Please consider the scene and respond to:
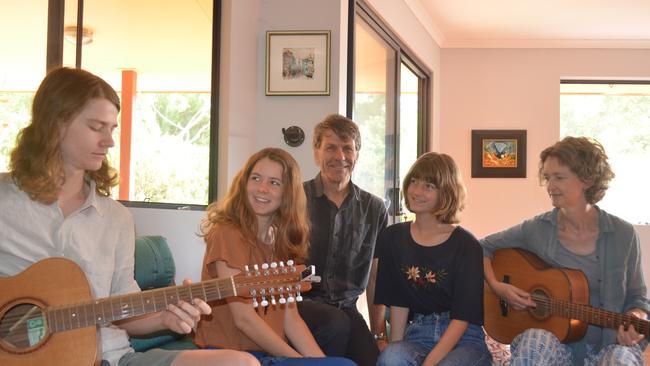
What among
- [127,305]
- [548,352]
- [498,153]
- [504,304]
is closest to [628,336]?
[548,352]

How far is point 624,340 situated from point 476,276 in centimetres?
49

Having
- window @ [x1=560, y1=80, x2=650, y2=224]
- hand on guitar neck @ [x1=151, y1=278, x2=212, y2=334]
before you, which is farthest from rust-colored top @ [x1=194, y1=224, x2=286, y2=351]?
window @ [x1=560, y1=80, x2=650, y2=224]

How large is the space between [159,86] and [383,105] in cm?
196

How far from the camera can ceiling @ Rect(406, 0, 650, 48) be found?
5566 mm

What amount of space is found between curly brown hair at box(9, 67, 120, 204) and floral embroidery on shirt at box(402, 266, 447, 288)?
1176 millimetres

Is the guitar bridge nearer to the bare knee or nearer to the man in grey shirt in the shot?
the man in grey shirt

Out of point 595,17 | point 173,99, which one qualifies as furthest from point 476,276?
point 595,17

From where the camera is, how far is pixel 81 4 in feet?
9.77

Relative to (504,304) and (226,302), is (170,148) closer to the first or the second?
(226,302)

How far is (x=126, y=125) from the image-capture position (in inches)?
141

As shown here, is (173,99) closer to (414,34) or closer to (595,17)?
(414,34)

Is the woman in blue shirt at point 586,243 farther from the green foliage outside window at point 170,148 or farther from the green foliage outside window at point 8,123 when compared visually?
the green foliage outside window at point 8,123

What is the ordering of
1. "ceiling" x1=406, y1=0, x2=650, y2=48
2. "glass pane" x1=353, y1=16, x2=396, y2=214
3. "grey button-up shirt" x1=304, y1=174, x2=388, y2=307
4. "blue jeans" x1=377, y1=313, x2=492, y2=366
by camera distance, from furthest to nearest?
"ceiling" x1=406, y1=0, x2=650, y2=48 → "glass pane" x1=353, y1=16, x2=396, y2=214 → "grey button-up shirt" x1=304, y1=174, x2=388, y2=307 → "blue jeans" x1=377, y1=313, x2=492, y2=366

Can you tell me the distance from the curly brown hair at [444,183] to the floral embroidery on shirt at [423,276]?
19 centimetres
